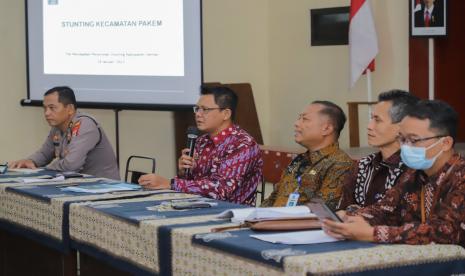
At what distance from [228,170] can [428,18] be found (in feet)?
11.0

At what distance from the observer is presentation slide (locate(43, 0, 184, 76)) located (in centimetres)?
646

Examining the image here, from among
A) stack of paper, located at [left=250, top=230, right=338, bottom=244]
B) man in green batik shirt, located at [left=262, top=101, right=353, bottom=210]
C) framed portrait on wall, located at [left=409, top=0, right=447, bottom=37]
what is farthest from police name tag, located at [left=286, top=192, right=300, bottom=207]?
framed portrait on wall, located at [left=409, top=0, right=447, bottom=37]

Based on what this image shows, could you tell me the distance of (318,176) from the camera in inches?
148

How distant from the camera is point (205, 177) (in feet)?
14.1

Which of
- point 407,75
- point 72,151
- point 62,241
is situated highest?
point 407,75

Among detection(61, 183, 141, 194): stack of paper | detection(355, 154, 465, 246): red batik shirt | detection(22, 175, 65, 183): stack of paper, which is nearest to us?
detection(355, 154, 465, 246): red batik shirt

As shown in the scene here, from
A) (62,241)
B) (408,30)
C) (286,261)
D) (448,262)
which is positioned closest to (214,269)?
(286,261)

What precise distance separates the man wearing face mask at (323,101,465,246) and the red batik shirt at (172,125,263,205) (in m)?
1.22

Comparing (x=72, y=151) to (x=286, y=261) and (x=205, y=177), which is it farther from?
(x=286, y=261)

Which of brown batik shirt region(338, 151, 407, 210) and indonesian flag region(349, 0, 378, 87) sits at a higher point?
indonesian flag region(349, 0, 378, 87)

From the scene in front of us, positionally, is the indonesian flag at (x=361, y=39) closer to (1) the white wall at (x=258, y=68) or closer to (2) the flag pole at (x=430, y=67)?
(1) the white wall at (x=258, y=68)

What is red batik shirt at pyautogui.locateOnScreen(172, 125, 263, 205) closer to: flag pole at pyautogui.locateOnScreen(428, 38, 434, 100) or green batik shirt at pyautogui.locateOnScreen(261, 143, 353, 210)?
green batik shirt at pyautogui.locateOnScreen(261, 143, 353, 210)

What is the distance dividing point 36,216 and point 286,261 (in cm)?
187

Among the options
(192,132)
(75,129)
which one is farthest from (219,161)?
(75,129)
